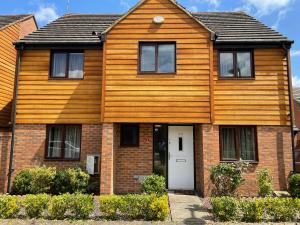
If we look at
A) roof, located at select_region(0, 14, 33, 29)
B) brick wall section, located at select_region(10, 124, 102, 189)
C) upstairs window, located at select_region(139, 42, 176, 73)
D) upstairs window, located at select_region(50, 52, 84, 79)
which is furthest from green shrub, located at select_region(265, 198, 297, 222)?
roof, located at select_region(0, 14, 33, 29)

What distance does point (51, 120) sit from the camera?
11211 millimetres

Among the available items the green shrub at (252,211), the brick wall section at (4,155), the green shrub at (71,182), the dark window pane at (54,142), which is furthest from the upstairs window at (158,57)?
the brick wall section at (4,155)

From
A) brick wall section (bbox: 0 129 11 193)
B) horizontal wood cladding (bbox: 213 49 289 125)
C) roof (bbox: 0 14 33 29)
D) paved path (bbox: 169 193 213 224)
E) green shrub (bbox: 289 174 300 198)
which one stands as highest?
roof (bbox: 0 14 33 29)

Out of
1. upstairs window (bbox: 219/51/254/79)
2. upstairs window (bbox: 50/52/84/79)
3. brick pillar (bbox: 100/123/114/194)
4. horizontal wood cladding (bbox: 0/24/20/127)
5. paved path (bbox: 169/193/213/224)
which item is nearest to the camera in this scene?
paved path (bbox: 169/193/213/224)

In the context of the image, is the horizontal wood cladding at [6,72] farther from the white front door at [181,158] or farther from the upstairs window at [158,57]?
the white front door at [181,158]

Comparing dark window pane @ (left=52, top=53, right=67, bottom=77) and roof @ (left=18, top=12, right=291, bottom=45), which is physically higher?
roof @ (left=18, top=12, right=291, bottom=45)

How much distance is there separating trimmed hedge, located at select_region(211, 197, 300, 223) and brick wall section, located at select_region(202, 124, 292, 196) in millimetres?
2957

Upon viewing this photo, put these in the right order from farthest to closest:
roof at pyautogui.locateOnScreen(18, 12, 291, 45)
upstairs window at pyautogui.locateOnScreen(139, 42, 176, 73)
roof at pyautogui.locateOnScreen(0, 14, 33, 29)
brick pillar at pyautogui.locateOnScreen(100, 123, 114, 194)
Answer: roof at pyautogui.locateOnScreen(0, 14, 33, 29) < roof at pyautogui.locateOnScreen(18, 12, 291, 45) < upstairs window at pyautogui.locateOnScreen(139, 42, 176, 73) < brick pillar at pyautogui.locateOnScreen(100, 123, 114, 194)

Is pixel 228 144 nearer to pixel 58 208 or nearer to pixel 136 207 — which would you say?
pixel 136 207

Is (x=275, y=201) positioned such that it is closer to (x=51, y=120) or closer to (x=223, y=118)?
(x=223, y=118)

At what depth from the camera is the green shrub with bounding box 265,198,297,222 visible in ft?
24.8

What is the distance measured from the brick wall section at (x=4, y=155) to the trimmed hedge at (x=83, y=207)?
11.1 ft

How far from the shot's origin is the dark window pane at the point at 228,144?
11023 mm

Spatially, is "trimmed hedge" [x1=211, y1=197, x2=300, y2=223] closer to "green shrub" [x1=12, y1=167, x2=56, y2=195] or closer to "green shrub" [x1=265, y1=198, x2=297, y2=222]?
"green shrub" [x1=265, y1=198, x2=297, y2=222]
